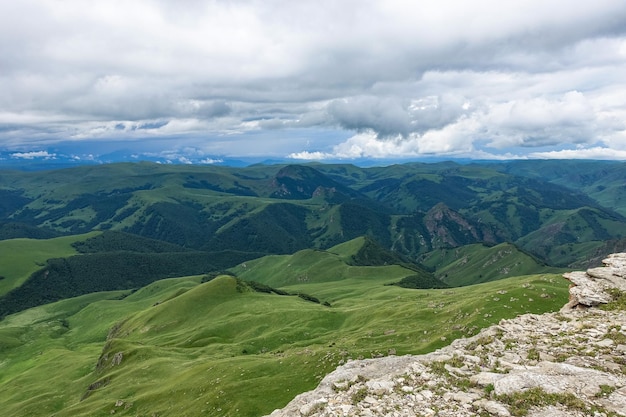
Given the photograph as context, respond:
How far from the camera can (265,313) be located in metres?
160

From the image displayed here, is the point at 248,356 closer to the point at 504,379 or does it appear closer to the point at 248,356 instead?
the point at 248,356

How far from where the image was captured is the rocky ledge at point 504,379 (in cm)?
2445

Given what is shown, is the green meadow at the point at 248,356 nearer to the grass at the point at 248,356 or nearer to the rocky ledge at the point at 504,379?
the grass at the point at 248,356

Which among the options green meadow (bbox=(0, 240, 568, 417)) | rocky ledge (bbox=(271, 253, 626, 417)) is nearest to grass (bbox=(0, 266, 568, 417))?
green meadow (bbox=(0, 240, 568, 417))

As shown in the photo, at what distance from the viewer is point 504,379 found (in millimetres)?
26938

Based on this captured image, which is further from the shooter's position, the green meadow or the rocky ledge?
the green meadow

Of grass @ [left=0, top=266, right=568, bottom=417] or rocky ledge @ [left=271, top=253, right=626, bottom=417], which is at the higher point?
rocky ledge @ [left=271, top=253, right=626, bottom=417]

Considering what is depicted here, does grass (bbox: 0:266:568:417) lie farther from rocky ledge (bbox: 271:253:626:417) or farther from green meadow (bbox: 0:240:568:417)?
rocky ledge (bbox: 271:253:626:417)

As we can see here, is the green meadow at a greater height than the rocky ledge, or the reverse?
the rocky ledge

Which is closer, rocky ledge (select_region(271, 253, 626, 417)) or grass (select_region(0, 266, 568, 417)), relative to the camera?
rocky ledge (select_region(271, 253, 626, 417))

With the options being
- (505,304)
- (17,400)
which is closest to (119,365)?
(17,400)

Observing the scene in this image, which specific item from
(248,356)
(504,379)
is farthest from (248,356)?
(504,379)

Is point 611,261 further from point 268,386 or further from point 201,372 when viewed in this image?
point 201,372

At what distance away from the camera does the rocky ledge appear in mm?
24453
